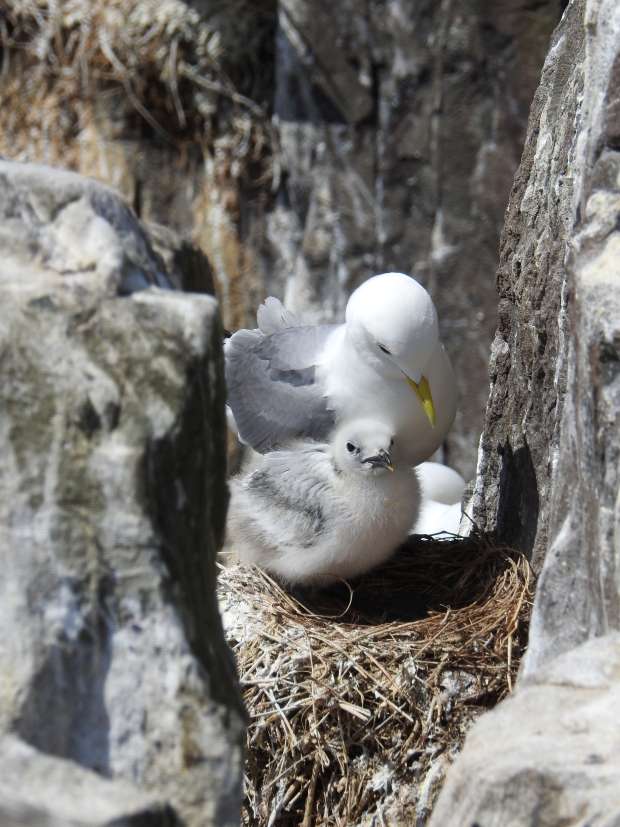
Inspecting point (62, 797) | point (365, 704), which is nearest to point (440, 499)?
point (365, 704)

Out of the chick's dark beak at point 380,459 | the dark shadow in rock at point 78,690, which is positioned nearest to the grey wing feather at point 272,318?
the chick's dark beak at point 380,459

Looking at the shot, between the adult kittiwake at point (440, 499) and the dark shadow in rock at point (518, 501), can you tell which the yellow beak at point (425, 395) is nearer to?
the dark shadow in rock at point (518, 501)

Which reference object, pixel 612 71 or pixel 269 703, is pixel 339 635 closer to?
pixel 269 703

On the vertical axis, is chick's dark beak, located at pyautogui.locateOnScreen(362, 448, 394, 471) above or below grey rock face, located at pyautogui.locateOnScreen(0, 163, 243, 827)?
below

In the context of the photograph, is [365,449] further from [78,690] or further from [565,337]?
[78,690]

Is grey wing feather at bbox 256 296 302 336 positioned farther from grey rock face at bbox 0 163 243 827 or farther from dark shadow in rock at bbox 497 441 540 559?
grey rock face at bbox 0 163 243 827

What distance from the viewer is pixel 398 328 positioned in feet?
11.0

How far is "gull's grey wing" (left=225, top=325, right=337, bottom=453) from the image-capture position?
355cm

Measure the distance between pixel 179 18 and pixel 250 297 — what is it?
55.4 inches

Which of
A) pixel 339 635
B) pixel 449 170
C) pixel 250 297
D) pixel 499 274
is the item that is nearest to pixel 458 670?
pixel 339 635

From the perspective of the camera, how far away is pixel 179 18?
6.04 m

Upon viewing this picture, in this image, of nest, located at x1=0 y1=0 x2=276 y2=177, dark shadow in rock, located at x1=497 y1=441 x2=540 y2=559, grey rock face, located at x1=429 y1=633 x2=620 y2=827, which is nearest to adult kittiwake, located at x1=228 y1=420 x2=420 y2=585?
dark shadow in rock, located at x1=497 y1=441 x2=540 y2=559

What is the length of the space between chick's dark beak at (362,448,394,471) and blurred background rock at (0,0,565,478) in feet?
9.12

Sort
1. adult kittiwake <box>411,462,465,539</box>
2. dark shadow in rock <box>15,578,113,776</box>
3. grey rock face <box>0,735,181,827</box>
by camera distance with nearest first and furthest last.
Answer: grey rock face <box>0,735,181,827</box> → dark shadow in rock <box>15,578,113,776</box> → adult kittiwake <box>411,462,465,539</box>
